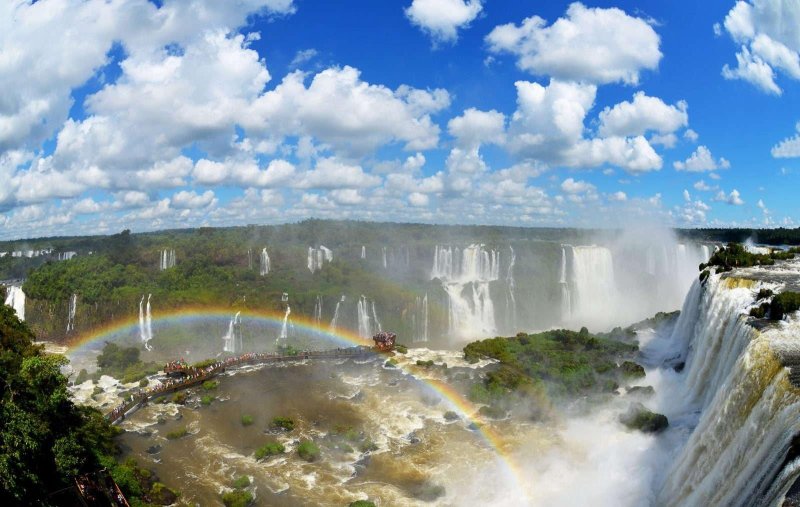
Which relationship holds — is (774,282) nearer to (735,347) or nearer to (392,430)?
(735,347)

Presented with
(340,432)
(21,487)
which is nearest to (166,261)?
(340,432)

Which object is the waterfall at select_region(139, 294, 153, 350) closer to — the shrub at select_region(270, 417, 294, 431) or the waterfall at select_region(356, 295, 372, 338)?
the waterfall at select_region(356, 295, 372, 338)

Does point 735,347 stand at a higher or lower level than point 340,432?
higher

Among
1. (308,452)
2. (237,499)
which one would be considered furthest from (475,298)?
(237,499)

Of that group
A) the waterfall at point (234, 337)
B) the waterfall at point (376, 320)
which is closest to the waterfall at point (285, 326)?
the waterfall at point (234, 337)

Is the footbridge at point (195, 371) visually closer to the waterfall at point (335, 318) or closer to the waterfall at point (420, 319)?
the waterfall at point (335, 318)

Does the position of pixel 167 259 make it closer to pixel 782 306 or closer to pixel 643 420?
pixel 643 420

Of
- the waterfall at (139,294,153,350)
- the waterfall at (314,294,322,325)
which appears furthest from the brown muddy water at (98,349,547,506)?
the waterfall at (139,294,153,350)
